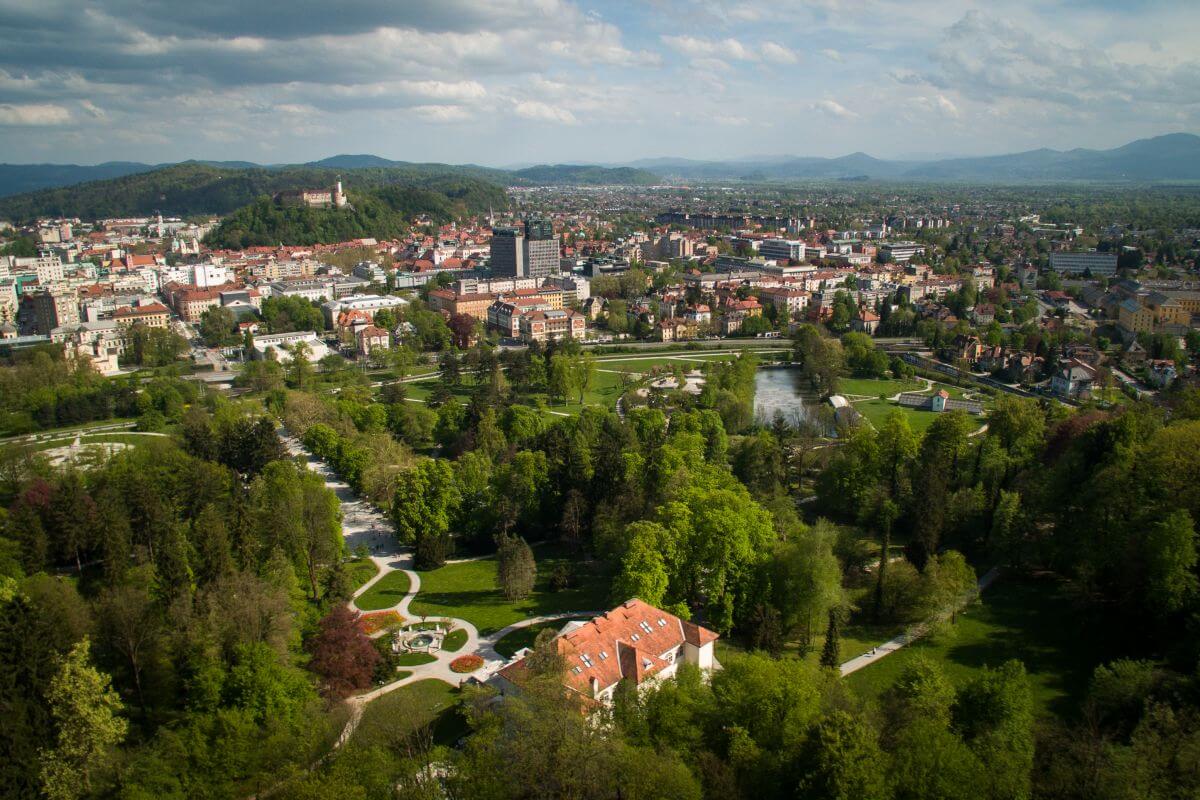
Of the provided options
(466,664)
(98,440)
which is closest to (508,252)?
(98,440)

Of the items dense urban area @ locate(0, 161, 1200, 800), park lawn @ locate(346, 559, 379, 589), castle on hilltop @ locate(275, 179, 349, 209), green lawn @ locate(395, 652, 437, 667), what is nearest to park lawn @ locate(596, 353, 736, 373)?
dense urban area @ locate(0, 161, 1200, 800)

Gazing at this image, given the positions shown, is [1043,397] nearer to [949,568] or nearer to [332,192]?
[949,568]

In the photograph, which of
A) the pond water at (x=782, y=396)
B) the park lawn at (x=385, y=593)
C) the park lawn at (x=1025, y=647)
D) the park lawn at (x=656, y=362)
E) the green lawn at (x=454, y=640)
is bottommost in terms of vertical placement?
the park lawn at (x=385, y=593)

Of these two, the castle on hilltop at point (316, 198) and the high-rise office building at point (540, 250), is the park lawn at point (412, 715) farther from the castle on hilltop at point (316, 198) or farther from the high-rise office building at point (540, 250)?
the castle on hilltop at point (316, 198)

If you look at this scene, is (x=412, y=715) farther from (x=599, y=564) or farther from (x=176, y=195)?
(x=176, y=195)

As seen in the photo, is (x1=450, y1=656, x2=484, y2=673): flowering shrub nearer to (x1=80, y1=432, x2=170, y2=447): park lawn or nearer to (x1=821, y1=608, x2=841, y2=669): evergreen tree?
(x1=821, y1=608, x2=841, y2=669): evergreen tree

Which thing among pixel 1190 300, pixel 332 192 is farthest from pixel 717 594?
pixel 332 192

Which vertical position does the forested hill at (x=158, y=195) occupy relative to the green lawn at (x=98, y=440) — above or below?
above

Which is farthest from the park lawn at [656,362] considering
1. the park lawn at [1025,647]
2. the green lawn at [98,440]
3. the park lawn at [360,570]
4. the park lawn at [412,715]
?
the park lawn at [412,715]
